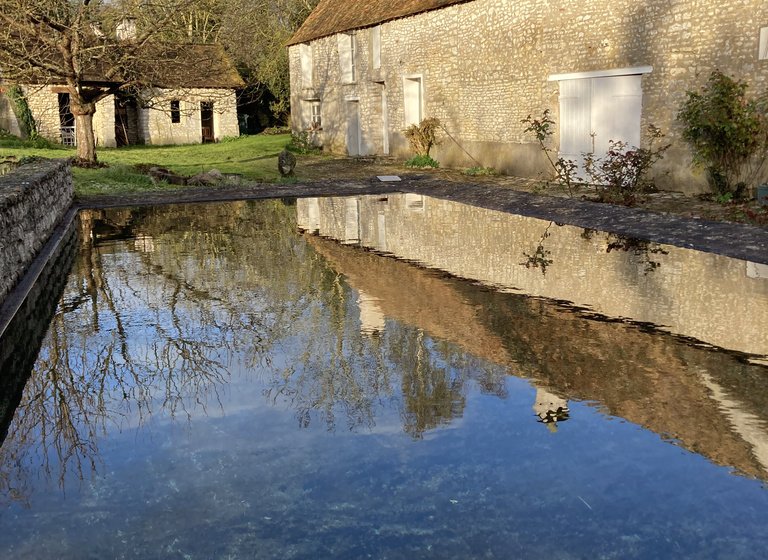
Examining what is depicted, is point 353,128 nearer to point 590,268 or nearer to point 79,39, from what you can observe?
point 79,39

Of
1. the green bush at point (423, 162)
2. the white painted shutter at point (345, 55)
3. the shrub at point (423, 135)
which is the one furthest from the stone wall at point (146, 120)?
the green bush at point (423, 162)

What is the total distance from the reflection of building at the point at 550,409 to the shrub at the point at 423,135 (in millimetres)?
20914

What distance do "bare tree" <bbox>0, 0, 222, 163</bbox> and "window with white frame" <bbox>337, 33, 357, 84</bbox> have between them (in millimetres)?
8893

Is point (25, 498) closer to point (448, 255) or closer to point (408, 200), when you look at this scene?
point (448, 255)

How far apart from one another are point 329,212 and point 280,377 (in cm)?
1050

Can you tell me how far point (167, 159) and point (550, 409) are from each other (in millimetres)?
→ 27127

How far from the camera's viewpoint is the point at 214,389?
5.99 meters

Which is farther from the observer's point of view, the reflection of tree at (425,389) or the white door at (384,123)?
the white door at (384,123)

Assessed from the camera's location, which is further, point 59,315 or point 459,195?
point 459,195

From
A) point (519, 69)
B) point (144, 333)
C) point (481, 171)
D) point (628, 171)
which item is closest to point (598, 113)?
point (628, 171)

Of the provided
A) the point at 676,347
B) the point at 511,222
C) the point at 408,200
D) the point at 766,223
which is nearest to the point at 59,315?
the point at 676,347

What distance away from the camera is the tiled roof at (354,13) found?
2592 cm

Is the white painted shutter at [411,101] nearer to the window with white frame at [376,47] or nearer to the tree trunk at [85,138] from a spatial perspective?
the window with white frame at [376,47]

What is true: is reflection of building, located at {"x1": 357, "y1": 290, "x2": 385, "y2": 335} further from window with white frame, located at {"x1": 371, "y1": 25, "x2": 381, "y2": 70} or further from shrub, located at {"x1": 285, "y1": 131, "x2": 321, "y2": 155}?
shrub, located at {"x1": 285, "y1": 131, "x2": 321, "y2": 155}
